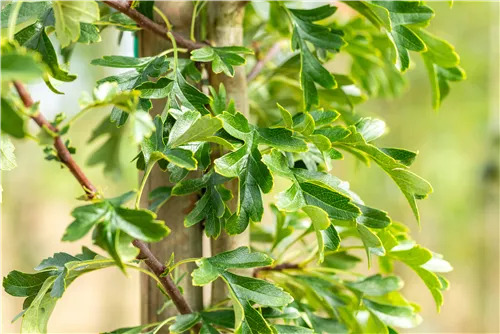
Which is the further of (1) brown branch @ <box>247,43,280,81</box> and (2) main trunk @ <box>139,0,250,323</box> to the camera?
(1) brown branch @ <box>247,43,280,81</box>

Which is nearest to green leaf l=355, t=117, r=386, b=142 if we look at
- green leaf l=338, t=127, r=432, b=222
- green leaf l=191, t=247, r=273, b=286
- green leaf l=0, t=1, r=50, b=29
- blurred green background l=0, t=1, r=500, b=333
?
green leaf l=338, t=127, r=432, b=222

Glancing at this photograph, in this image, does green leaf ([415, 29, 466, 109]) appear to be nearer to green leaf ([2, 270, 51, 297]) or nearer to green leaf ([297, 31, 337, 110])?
green leaf ([297, 31, 337, 110])

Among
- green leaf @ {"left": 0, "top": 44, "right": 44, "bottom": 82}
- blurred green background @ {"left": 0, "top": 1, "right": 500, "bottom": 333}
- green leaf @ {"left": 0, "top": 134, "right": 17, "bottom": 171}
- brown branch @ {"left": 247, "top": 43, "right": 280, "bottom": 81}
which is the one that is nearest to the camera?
green leaf @ {"left": 0, "top": 44, "right": 44, "bottom": 82}

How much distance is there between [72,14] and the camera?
1.08ft

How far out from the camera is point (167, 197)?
0.48m

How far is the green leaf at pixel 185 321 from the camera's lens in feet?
1.38

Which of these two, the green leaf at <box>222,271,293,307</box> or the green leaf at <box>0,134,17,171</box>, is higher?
the green leaf at <box>0,134,17,171</box>

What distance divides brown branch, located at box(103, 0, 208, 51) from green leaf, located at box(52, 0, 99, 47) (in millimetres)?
61

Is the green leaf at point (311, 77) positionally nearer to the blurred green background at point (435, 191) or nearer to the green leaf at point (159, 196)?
the green leaf at point (159, 196)

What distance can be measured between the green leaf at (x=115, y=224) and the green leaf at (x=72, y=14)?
4.3 inches

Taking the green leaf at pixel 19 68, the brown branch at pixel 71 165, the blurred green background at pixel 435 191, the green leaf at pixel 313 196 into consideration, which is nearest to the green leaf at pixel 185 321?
the brown branch at pixel 71 165

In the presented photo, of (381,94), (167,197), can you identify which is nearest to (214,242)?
(167,197)

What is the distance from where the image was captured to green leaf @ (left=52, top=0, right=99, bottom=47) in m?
0.33

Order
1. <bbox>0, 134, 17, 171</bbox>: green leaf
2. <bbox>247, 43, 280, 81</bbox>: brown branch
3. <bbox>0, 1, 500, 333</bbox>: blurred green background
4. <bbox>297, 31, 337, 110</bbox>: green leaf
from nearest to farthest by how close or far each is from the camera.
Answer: <bbox>0, 134, 17, 171</bbox>: green leaf < <bbox>297, 31, 337, 110</bbox>: green leaf < <bbox>247, 43, 280, 81</bbox>: brown branch < <bbox>0, 1, 500, 333</bbox>: blurred green background
